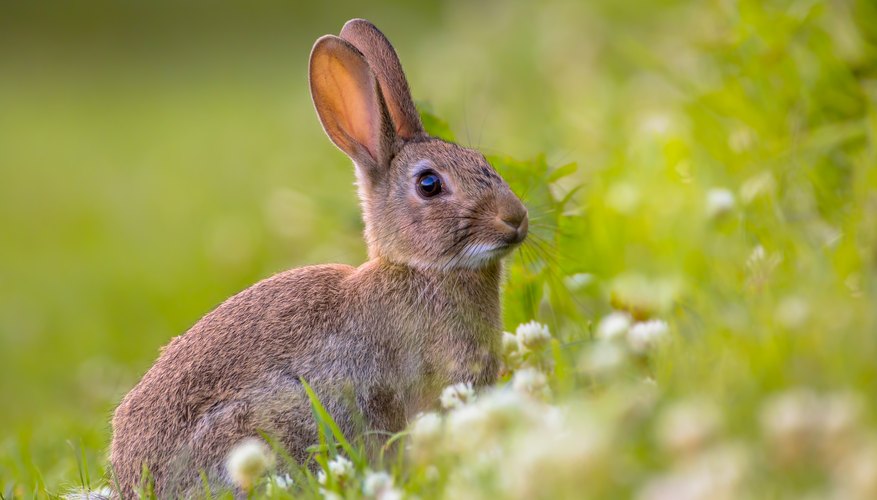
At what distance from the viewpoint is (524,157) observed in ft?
26.0

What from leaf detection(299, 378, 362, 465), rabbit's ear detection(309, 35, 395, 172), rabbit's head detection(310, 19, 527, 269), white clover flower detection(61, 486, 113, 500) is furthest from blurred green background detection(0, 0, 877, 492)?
leaf detection(299, 378, 362, 465)

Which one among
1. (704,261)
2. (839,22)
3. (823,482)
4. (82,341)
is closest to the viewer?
(823,482)

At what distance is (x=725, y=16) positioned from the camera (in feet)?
20.8

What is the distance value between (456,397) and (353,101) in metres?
1.80

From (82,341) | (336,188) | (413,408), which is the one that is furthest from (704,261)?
(82,341)

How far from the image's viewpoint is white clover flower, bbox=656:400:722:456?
7.04 ft

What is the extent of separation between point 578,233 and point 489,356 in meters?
1.00

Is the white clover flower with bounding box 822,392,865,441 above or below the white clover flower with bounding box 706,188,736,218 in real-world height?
below

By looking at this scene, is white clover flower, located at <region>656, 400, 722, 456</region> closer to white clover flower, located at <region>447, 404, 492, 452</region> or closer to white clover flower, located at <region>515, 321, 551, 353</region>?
white clover flower, located at <region>447, 404, 492, 452</region>

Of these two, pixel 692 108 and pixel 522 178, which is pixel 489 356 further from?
pixel 692 108

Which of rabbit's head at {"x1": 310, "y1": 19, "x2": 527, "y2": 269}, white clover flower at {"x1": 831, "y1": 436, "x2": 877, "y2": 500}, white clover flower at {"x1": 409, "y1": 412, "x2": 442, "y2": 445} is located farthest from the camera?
rabbit's head at {"x1": 310, "y1": 19, "x2": 527, "y2": 269}

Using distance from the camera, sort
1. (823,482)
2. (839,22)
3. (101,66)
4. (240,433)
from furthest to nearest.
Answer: (101,66) < (839,22) < (240,433) < (823,482)

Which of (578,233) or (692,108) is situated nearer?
(578,233)

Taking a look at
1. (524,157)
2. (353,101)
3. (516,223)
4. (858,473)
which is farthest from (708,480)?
(524,157)
